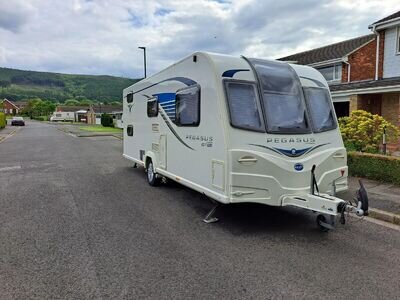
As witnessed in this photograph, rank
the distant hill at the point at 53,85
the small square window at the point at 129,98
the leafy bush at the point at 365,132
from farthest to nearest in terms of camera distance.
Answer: the distant hill at the point at 53,85 < the small square window at the point at 129,98 < the leafy bush at the point at 365,132

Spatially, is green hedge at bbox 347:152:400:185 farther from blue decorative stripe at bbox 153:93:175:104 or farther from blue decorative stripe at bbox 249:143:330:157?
Result: blue decorative stripe at bbox 153:93:175:104

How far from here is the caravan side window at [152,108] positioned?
28.2 ft

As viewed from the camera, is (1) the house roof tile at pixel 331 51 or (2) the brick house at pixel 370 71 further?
(1) the house roof tile at pixel 331 51

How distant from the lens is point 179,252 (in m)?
4.73

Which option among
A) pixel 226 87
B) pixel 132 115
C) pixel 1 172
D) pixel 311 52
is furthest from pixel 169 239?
Answer: pixel 311 52

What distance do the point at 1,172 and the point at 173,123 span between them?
23.7 feet

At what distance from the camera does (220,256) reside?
460cm

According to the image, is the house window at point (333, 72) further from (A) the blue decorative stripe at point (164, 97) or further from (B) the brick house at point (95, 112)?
(B) the brick house at point (95, 112)

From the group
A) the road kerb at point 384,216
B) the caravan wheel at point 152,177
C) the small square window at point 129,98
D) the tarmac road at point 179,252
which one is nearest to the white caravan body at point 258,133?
the tarmac road at point 179,252

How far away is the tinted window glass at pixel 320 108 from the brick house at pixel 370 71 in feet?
28.9

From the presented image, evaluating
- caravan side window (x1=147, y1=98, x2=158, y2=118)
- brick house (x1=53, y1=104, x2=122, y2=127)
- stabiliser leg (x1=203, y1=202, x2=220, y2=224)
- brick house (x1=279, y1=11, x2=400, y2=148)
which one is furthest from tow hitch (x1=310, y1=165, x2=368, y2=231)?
brick house (x1=53, y1=104, x2=122, y2=127)

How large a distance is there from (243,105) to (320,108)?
5.14ft

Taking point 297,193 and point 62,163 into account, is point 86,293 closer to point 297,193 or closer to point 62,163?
point 297,193

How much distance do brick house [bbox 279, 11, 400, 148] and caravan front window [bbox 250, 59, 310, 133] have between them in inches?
376
